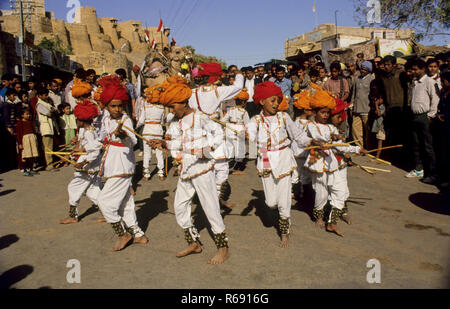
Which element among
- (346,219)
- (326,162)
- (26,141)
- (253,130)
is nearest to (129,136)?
(253,130)

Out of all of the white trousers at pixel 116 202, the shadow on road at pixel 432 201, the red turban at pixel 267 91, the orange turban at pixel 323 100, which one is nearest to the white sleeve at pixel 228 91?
the red turban at pixel 267 91

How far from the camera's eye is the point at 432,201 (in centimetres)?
614

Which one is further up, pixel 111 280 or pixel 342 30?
pixel 342 30

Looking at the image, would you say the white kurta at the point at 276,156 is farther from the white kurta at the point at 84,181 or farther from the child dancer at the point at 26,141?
the child dancer at the point at 26,141

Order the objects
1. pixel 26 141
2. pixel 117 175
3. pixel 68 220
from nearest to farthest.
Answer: pixel 117 175 < pixel 68 220 < pixel 26 141

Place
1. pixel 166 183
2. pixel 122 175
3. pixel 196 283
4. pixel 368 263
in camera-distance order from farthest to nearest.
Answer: pixel 166 183
pixel 122 175
pixel 368 263
pixel 196 283

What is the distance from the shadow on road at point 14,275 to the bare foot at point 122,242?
3.13 ft

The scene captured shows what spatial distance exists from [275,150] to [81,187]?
10.6 ft

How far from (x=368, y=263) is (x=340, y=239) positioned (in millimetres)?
765

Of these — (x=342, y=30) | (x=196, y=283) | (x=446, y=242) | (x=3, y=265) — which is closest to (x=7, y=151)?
(x=3, y=265)

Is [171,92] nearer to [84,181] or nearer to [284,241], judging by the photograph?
[284,241]

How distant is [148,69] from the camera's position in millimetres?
9859

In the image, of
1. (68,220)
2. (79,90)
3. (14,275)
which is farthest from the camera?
(79,90)
